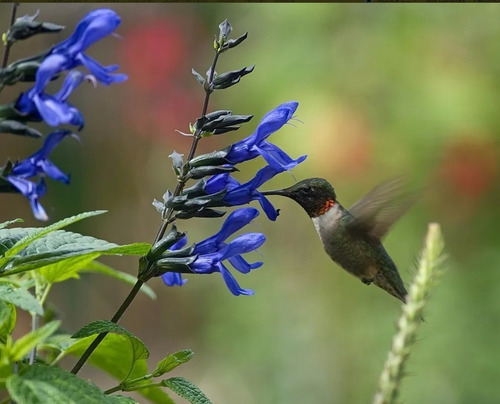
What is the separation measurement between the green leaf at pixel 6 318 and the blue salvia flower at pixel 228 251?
201 mm

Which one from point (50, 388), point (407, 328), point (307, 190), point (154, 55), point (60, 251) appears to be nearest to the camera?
point (407, 328)

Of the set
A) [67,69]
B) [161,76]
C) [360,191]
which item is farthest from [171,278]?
[161,76]

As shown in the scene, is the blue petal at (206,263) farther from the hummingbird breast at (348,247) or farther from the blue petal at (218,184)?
the hummingbird breast at (348,247)

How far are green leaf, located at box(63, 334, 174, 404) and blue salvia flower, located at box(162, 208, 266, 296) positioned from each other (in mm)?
94

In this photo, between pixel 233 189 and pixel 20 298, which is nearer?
pixel 20 298

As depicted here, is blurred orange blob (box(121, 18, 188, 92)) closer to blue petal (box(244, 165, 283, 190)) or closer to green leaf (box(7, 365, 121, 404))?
blue petal (box(244, 165, 283, 190))

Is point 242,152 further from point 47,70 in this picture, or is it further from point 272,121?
point 47,70

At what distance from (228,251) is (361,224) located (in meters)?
0.39

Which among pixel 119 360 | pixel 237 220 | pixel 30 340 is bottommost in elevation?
pixel 119 360

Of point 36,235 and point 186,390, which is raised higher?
point 36,235

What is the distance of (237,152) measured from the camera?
0.93 meters

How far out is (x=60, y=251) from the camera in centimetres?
79

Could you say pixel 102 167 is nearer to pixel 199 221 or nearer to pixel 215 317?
pixel 199 221

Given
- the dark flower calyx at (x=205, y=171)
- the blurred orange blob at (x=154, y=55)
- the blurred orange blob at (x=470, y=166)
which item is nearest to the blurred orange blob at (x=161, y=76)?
the blurred orange blob at (x=154, y=55)
